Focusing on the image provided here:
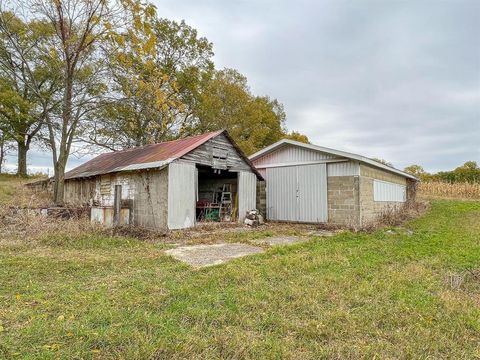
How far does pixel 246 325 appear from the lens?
3.14 meters

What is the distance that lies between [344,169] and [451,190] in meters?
17.5

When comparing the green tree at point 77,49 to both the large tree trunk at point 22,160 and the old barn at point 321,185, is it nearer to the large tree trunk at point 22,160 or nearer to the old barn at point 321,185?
the old barn at point 321,185

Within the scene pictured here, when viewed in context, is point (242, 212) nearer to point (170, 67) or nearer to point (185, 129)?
point (185, 129)

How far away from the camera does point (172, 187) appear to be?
9469 mm

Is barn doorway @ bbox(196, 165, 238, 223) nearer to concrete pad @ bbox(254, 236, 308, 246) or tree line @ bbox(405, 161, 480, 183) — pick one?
concrete pad @ bbox(254, 236, 308, 246)

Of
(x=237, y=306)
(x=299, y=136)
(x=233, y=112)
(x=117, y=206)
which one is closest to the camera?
(x=237, y=306)

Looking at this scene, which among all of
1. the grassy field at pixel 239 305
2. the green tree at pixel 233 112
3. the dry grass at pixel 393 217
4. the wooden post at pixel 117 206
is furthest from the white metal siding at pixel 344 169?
the green tree at pixel 233 112

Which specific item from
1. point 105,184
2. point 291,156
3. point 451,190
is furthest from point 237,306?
point 451,190

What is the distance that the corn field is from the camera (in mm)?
22234

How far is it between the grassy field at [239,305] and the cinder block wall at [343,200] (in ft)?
14.6

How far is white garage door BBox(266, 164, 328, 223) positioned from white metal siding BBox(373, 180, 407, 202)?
2.63m

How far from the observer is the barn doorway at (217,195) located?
1255 centimetres

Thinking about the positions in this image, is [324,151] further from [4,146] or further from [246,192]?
[4,146]

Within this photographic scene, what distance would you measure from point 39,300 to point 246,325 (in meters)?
2.63
